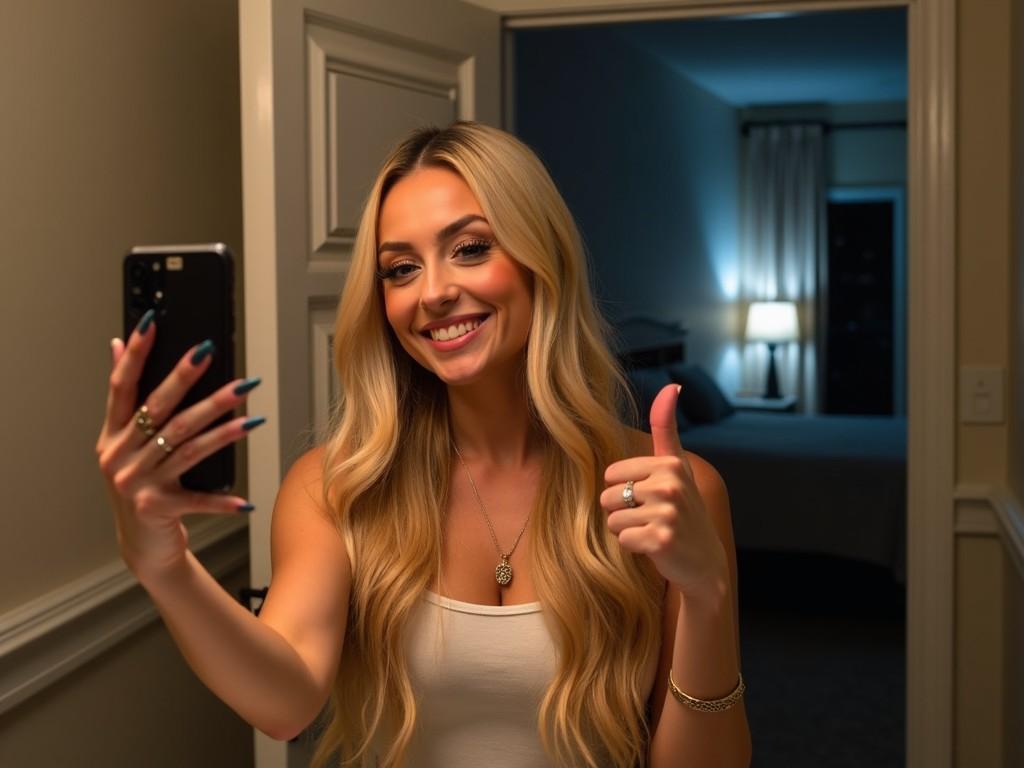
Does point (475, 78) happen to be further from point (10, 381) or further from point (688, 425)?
point (688, 425)

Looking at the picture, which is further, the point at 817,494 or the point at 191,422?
the point at 817,494

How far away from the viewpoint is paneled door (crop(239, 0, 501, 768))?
2.03 metres

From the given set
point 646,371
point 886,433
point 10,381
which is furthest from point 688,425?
point 10,381

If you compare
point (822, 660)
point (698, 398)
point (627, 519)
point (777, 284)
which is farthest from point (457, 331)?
point (777, 284)

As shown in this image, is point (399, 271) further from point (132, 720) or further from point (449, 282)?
point (132, 720)

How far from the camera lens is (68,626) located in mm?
1928

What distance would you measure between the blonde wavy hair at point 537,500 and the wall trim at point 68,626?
53cm

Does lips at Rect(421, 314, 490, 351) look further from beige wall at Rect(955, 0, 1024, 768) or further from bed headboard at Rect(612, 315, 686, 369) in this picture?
bed headboard at Rect(612, 315, 686, 369)

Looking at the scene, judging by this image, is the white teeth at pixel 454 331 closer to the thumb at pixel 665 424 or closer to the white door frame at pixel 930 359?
the thumb at pixel 665 424

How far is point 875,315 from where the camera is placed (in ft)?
29.9

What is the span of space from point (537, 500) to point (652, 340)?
5.44 metres

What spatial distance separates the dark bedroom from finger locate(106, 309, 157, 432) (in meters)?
1.09

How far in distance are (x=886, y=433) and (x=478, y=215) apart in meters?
4.99

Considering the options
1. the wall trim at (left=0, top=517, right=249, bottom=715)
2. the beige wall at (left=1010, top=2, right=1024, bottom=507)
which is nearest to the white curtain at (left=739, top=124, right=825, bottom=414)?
the beige wall at (left=1010, top=2, right=1024, bottom=507)
